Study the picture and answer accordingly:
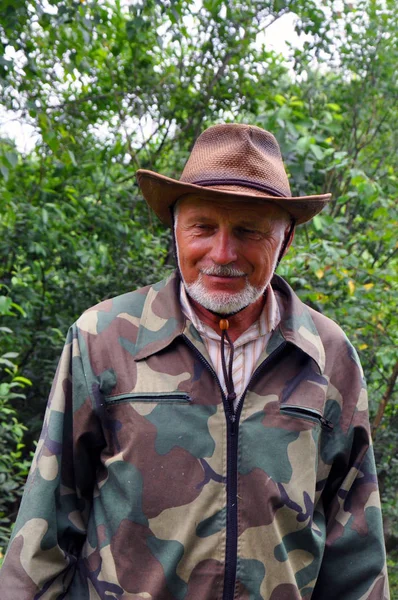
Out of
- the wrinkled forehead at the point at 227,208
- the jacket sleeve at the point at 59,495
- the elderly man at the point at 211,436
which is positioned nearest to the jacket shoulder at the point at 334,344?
the elderly man at the point at 211,436

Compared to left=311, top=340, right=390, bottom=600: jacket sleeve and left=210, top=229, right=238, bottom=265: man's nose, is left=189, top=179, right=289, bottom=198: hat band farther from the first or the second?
left=311, top=340, right=390, bottom=600: jacket sleeve

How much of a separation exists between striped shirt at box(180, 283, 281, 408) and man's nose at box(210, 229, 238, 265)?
A: 19cm

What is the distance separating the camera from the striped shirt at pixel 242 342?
195 cm

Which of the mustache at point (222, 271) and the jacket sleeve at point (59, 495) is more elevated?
the mustache at point (222, 271)

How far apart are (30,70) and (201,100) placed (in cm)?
241

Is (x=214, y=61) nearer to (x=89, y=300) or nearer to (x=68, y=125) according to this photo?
(x=68, y=125)

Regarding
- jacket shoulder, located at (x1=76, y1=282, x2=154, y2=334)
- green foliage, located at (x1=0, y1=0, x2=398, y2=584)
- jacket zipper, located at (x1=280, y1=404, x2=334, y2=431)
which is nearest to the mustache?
jacket shoulder, located at (x1=76, y1=282, x2=154, y2=334)

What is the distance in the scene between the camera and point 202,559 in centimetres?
175

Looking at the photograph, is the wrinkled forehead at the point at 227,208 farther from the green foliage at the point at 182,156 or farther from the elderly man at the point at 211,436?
the green foliage at the point at 182,156

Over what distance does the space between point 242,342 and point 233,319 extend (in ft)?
0.22

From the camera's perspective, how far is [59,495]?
1.85m

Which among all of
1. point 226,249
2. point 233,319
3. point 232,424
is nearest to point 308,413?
point 232,424

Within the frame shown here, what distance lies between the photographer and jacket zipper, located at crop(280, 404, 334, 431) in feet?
6.18

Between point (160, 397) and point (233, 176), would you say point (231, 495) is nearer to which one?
point (160, 397)
